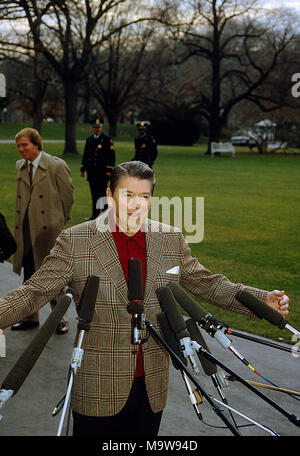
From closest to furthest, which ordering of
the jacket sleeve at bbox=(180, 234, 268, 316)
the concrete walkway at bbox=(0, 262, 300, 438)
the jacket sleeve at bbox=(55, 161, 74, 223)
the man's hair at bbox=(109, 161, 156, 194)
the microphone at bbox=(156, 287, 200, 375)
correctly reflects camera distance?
the microphone at bbox=(156, 287, 200, 375) < the man's hair at bbox=(109, 161, 156, 194) < the jacket sleeve at bbox=(180, 234, 268, 316) < the concrete walkway at bbox=(0, 262, 300, 438) < the jacket sleeve at bbox=(55, 161, 74, 223)

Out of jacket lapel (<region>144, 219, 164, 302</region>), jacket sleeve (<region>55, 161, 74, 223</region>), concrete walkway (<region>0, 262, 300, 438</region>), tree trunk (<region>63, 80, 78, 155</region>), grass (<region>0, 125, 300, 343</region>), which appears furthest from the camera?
tree trunk (<region>63, 80, 78, 155</region>)

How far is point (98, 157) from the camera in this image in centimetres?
1360

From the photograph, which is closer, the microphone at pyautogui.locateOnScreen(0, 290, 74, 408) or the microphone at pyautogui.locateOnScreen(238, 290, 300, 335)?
the microphone at pyautogui.locateOnScreen(0, 290, 74, 408)

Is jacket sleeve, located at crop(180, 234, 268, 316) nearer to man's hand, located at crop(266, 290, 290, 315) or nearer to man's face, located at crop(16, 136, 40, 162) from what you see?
man's hand, located at crop(266, 290, 290, 315)

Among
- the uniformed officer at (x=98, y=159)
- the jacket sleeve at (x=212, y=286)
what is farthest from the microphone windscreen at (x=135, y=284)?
the uniformed officer at (x=98, y=159)

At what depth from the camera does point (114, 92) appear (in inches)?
2325

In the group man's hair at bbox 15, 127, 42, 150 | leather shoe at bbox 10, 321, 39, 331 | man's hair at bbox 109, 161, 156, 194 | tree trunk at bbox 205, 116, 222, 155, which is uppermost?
tree trunk at bbox 205, 116, 222, 155

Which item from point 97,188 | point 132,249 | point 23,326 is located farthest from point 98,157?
point 132,249

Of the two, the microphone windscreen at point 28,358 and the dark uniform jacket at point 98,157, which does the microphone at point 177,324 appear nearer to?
the microphone windscreen at point 28,358

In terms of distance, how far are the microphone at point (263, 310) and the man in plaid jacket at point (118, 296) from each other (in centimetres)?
22

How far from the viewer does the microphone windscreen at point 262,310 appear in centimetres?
223

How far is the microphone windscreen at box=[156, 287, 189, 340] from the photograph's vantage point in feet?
6.16

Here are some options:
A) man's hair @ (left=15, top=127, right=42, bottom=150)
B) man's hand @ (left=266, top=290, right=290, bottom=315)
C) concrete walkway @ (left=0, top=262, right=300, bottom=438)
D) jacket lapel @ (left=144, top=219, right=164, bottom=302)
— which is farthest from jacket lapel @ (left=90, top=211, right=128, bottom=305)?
man's hair @ (left=15, top=127, right=42, bottom=150)
